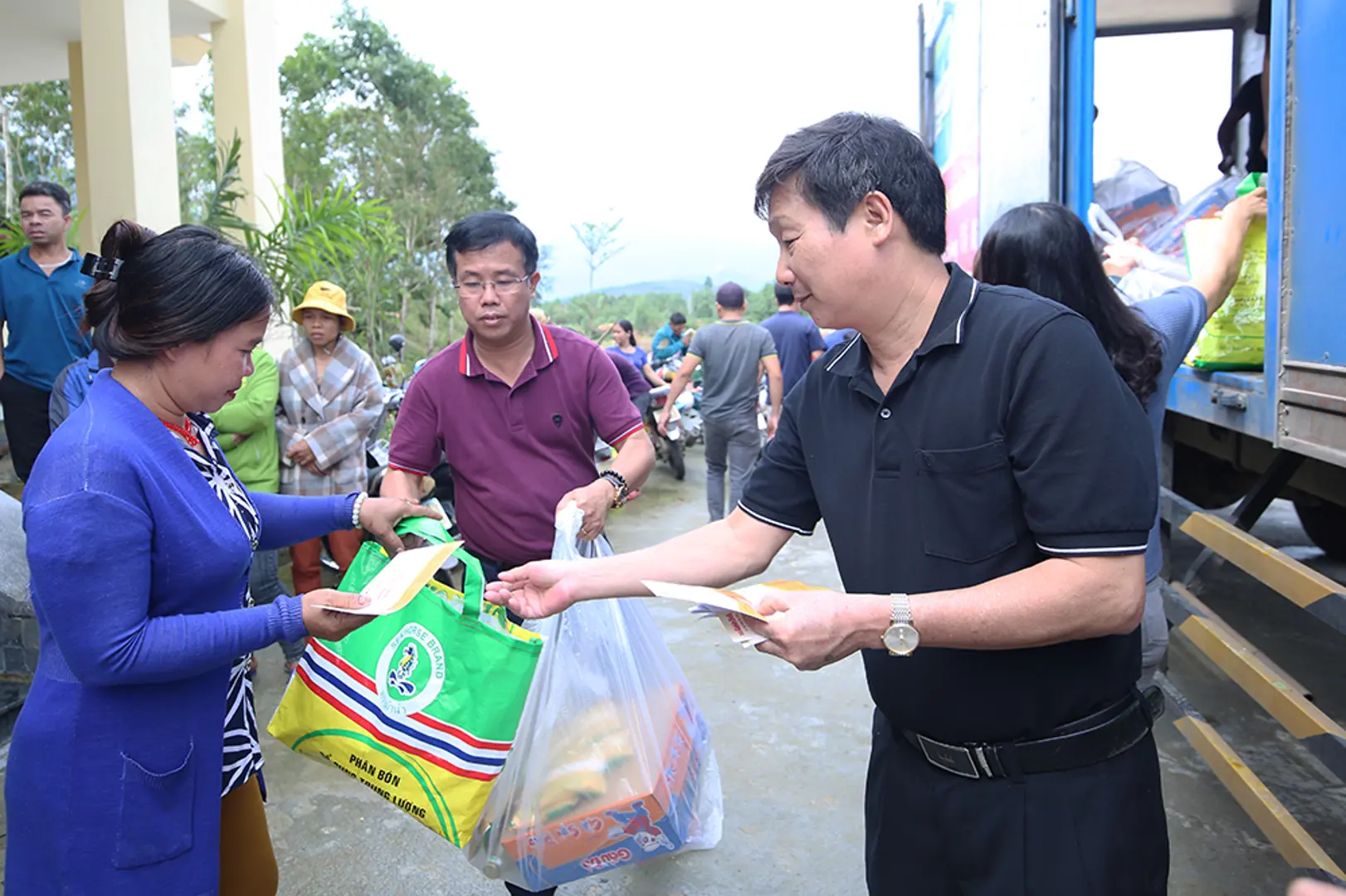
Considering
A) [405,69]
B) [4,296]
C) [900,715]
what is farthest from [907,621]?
[405,69]

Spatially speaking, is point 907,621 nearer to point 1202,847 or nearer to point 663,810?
point 663,810

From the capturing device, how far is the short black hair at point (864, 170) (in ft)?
4.66

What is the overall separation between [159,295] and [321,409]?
118 inches

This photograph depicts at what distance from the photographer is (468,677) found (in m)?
1.97

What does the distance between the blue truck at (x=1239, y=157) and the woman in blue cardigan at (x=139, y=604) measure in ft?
7.32

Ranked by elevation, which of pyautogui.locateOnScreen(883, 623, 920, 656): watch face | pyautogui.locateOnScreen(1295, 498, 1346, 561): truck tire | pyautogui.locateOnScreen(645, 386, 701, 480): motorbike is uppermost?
pyautogui.locateOnScreen(883, 623, 920, 656): watch face

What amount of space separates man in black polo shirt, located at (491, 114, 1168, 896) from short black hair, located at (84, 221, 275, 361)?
0.96m

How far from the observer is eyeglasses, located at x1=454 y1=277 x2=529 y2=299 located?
8.25 ft

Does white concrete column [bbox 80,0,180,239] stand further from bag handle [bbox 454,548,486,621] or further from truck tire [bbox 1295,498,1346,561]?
truck tire [bbox 1295,498,1346,561]

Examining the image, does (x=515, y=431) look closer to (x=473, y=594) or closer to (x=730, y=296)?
(x=473, y=594)

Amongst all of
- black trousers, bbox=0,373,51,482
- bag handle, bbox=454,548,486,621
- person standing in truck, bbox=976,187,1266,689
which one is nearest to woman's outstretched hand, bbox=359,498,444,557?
bag handle, bbox=454,548,486,621

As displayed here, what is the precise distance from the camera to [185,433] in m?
1.79

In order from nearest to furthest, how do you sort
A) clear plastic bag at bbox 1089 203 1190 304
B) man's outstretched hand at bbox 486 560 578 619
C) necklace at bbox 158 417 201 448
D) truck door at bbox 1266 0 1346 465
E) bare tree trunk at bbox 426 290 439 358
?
1. necklace at bbox 158 417 201 448
2. man's outstretched hand at bbox 486 560 578 619
3. truck door at bbox 1266 0 1346 465
4. clear plastic bag at bbox 1089 203 1190 304
5. bare tree trunk at bbox 426 290 439 358

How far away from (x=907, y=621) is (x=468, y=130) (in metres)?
20.7
